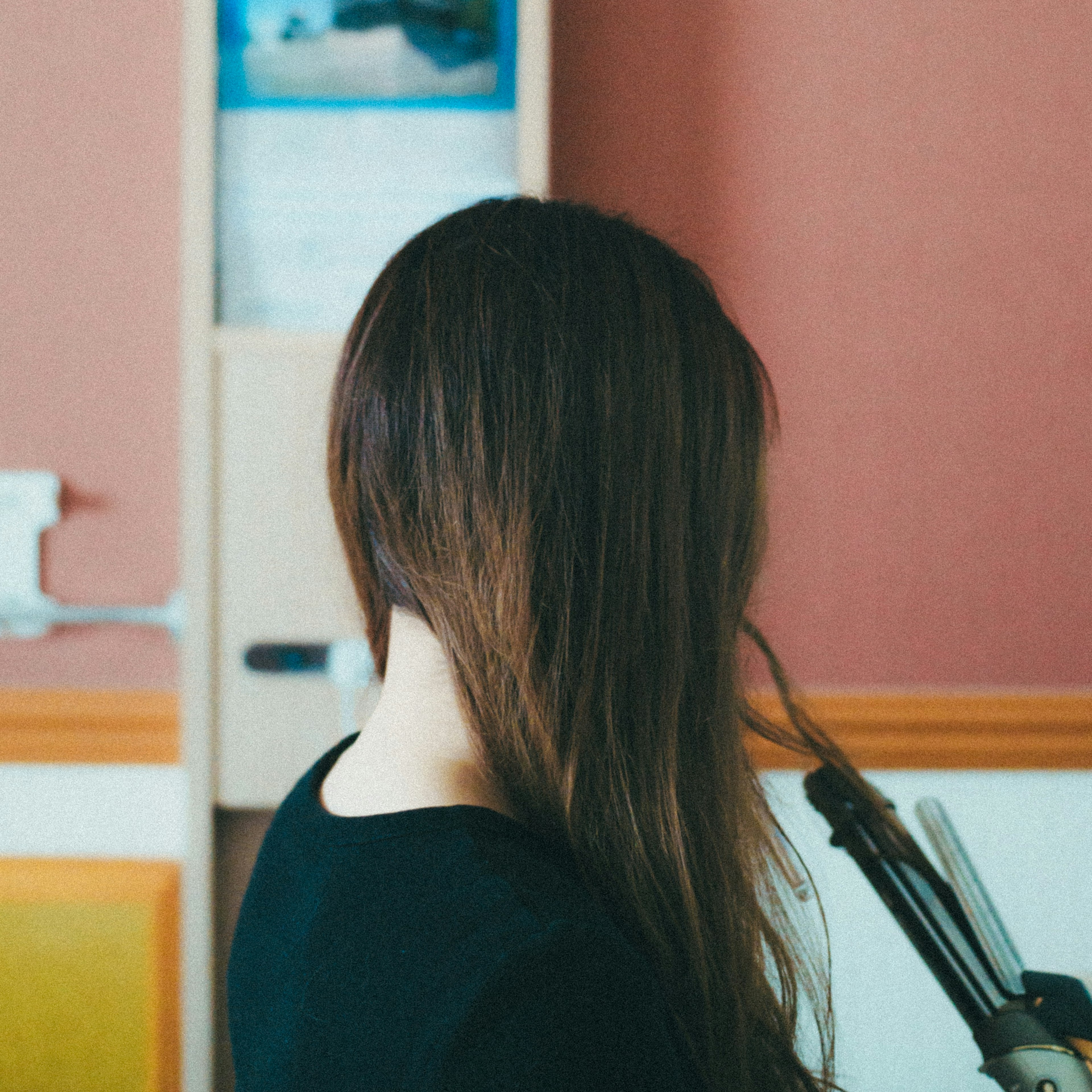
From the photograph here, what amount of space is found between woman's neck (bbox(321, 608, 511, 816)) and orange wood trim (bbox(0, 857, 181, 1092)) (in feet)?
2.17

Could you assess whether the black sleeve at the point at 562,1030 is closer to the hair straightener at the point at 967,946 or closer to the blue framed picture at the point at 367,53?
the hair straightener at the point at 967,946

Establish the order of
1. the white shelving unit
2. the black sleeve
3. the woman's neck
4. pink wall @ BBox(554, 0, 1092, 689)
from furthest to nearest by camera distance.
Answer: pink wall @ BBox(554, 0, 1092, 689) → the white shelving unit → the woman's neck → the black sleeve

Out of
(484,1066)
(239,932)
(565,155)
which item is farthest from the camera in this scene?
(565,155)

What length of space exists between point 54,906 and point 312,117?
989 millimetres

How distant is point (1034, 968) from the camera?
1098 mm

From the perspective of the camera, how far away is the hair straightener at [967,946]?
1.73 feet

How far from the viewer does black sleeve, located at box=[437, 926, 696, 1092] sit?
0.36m

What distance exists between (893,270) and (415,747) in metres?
0.88

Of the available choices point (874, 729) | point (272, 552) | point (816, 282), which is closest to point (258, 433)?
point (272, 552)

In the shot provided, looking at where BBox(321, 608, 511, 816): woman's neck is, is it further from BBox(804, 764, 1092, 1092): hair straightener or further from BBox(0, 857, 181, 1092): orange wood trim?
BBox(0, 857, 181, 1092): orange wood trim

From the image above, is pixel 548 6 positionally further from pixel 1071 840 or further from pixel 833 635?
pixel 1071 840

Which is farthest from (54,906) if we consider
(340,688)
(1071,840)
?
(1071,840)

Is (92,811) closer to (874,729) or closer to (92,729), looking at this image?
(92,729)

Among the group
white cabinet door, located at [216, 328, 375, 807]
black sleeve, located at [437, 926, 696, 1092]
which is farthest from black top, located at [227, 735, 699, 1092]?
white cabinet door, located at [216, 328, 375, 807]
